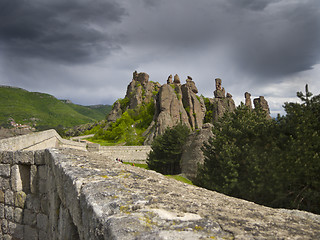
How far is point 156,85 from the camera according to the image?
268 ft

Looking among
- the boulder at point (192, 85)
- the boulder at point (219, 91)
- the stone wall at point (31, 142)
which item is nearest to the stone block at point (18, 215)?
the stone wall at point (31, 142)

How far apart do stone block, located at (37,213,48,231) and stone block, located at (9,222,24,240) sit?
535 millimetres

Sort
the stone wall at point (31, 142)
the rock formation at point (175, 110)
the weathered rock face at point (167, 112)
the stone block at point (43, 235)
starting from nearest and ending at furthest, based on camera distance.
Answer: the stone block at point (43, 235), the stone wall at point (31, 142), the weathered rock face at point (167, 112), the rock formation at point (175, 110)

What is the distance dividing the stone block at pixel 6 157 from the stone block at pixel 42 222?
5.05 ft

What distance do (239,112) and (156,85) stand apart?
2538 inches

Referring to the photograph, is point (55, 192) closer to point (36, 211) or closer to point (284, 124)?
point (36, 211)

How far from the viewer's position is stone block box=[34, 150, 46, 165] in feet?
17.3

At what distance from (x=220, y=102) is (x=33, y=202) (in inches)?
2413

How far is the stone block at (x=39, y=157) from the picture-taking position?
527cm

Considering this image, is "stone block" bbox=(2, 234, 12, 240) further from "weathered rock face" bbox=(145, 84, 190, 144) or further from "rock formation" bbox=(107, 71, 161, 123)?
"rock formation" bbox=(107, 71, 161, 123)

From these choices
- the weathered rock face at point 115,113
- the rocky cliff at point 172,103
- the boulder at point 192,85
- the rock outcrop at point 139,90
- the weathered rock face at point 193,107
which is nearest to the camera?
the rocky cliff at point 172,103

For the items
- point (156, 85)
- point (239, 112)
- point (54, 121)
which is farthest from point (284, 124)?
point (54, 121)

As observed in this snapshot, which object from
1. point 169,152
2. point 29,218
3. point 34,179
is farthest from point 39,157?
point 169,152

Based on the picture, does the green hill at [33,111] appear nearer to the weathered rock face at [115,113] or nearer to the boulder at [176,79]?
the weathered rock face at [115,113]
